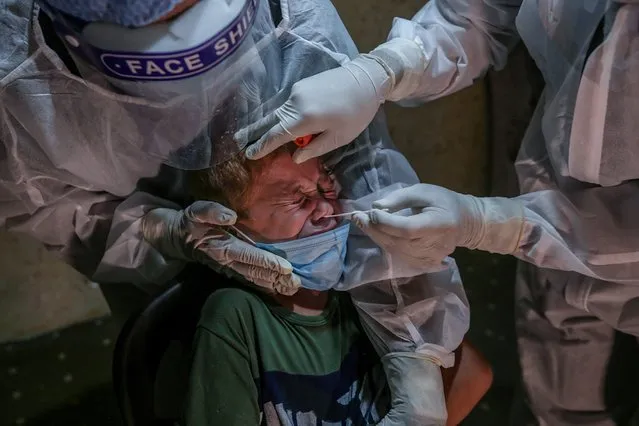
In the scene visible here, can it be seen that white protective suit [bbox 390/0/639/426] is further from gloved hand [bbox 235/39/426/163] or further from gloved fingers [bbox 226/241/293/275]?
gloved fingers [bbox 226/241/293/275]

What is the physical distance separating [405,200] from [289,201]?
0.56 feet

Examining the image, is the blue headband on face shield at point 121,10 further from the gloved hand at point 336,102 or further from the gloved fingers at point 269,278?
the gloved fingers at point 269,278

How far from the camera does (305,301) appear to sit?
120cm

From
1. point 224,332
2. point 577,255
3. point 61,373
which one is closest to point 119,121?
point 224,332

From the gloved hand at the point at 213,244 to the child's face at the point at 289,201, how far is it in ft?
0.13

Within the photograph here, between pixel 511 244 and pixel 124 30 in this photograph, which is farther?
pixel 511 244

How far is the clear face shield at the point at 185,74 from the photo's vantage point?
843mm

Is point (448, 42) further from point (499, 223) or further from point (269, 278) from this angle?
point (269, 278)

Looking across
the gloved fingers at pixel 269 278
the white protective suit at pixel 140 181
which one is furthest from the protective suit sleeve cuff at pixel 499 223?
the gloved fingers at pixel 269 278

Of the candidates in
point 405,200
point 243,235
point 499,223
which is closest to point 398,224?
point 405,200

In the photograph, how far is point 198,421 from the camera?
1.08 meters

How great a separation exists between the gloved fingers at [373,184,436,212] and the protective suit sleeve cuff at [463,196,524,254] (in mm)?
79

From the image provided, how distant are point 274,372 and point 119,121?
16.9 inches

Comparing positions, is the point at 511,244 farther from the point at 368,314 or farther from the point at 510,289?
the point at 510,289
